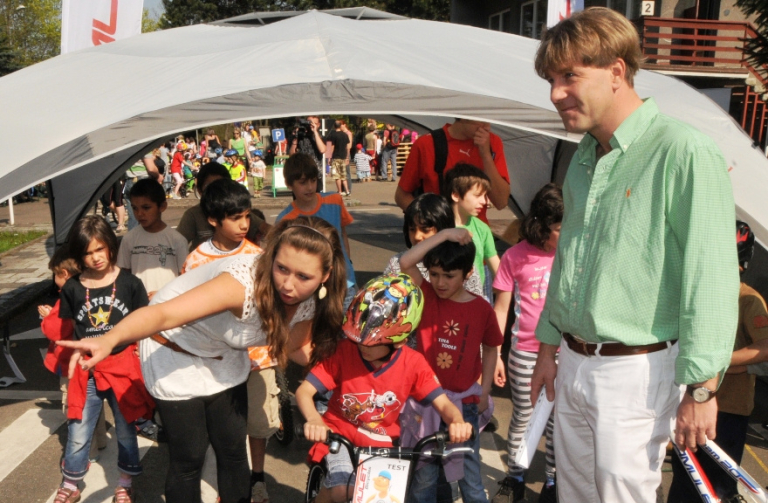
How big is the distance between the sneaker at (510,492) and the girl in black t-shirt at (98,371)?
2102 mm

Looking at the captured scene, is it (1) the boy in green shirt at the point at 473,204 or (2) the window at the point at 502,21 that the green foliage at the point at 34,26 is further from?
(1) the boy in green shirt at the point at 473,204

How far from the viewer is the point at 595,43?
7.47ft

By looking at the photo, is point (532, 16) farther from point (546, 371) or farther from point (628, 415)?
point (628, 415)

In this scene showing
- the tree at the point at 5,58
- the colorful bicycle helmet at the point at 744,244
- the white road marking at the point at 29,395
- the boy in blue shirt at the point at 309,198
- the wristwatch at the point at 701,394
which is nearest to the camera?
the wristwatch at the point at 701,394

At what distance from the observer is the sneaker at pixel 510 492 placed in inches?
157

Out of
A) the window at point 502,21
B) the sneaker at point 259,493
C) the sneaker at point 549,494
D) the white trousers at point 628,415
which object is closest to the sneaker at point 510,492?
the sneaker at point 549,494

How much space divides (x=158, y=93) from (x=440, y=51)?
2.05 m

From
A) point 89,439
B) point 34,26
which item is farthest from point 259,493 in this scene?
point 34,26

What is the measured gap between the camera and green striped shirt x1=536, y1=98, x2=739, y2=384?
2.12 m

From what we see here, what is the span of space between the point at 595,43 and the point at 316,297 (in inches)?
65.5

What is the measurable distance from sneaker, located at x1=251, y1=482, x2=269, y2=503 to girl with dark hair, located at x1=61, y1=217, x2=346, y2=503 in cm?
55

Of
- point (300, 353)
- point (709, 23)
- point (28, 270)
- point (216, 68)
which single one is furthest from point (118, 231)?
point (709, 23)

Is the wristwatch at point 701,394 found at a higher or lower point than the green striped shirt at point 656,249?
lower

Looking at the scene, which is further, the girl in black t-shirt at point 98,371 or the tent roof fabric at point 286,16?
the tent roof fabric at point 286,16
